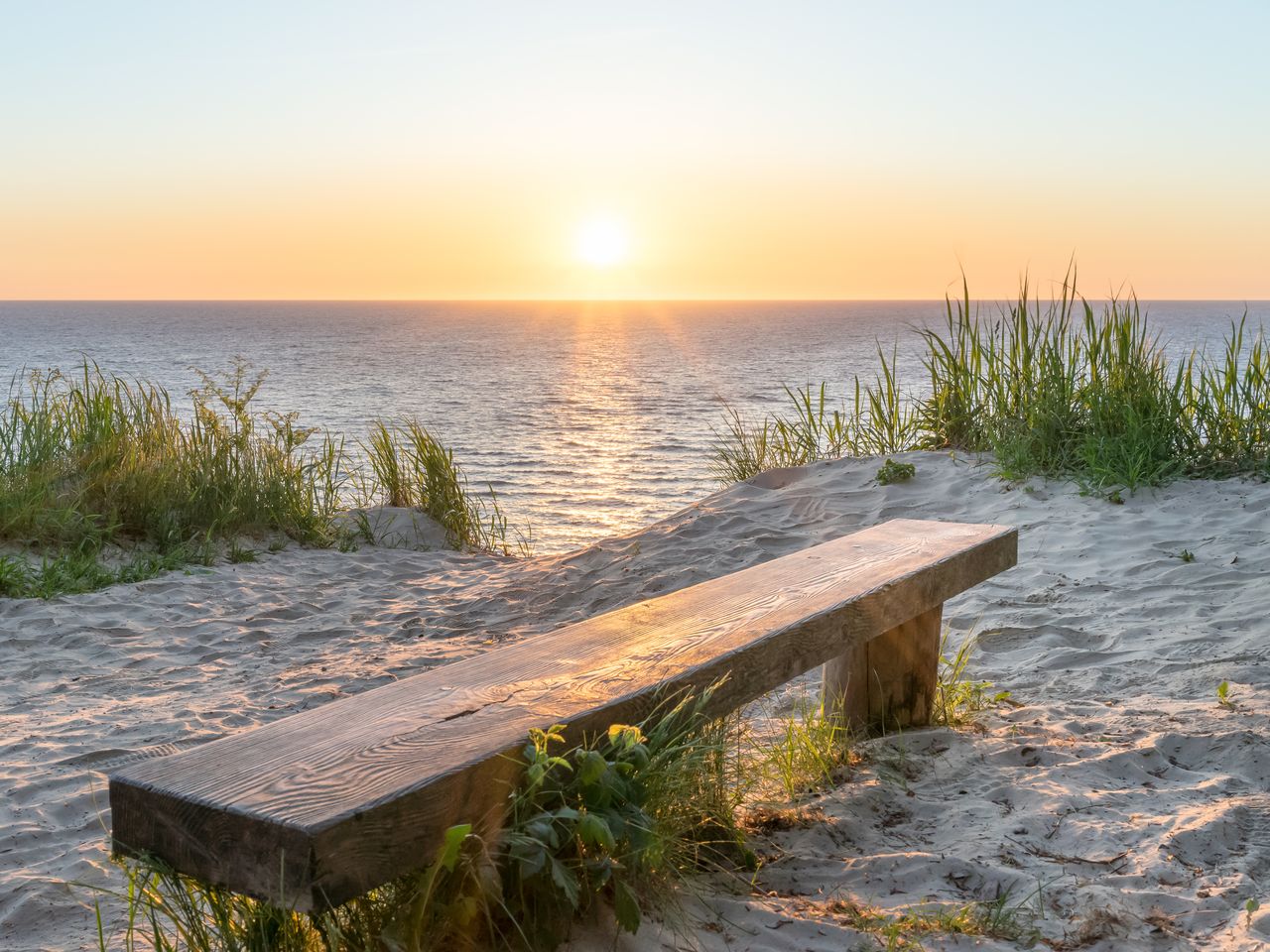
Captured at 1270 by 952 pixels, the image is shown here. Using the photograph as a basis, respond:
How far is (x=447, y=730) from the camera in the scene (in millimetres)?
1763

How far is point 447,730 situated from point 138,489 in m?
5.36

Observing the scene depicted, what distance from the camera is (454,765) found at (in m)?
1.61

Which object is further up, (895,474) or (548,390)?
(895,474)

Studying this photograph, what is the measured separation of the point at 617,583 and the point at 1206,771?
137 inches

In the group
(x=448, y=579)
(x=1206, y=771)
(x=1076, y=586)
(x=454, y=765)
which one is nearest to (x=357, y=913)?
(x=454, y=765)

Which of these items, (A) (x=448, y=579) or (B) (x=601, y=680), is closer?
(B) (x=601, y=680)

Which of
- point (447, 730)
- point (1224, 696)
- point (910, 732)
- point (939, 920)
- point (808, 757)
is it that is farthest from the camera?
point (1224, 696)

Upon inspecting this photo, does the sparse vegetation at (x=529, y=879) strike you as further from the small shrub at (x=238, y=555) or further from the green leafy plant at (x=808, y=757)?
the small shrub at (x=238, y=555)

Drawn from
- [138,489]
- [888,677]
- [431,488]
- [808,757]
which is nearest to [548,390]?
[431,488]

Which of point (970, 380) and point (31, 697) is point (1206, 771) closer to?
point (31, 697)

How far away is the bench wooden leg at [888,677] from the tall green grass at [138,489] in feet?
13.5

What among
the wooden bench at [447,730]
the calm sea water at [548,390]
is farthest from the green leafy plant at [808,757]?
the calm sea water at [548,390]

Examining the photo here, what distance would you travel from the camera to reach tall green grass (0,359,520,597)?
5926 mm

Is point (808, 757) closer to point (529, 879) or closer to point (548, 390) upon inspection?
point (529, 879)
